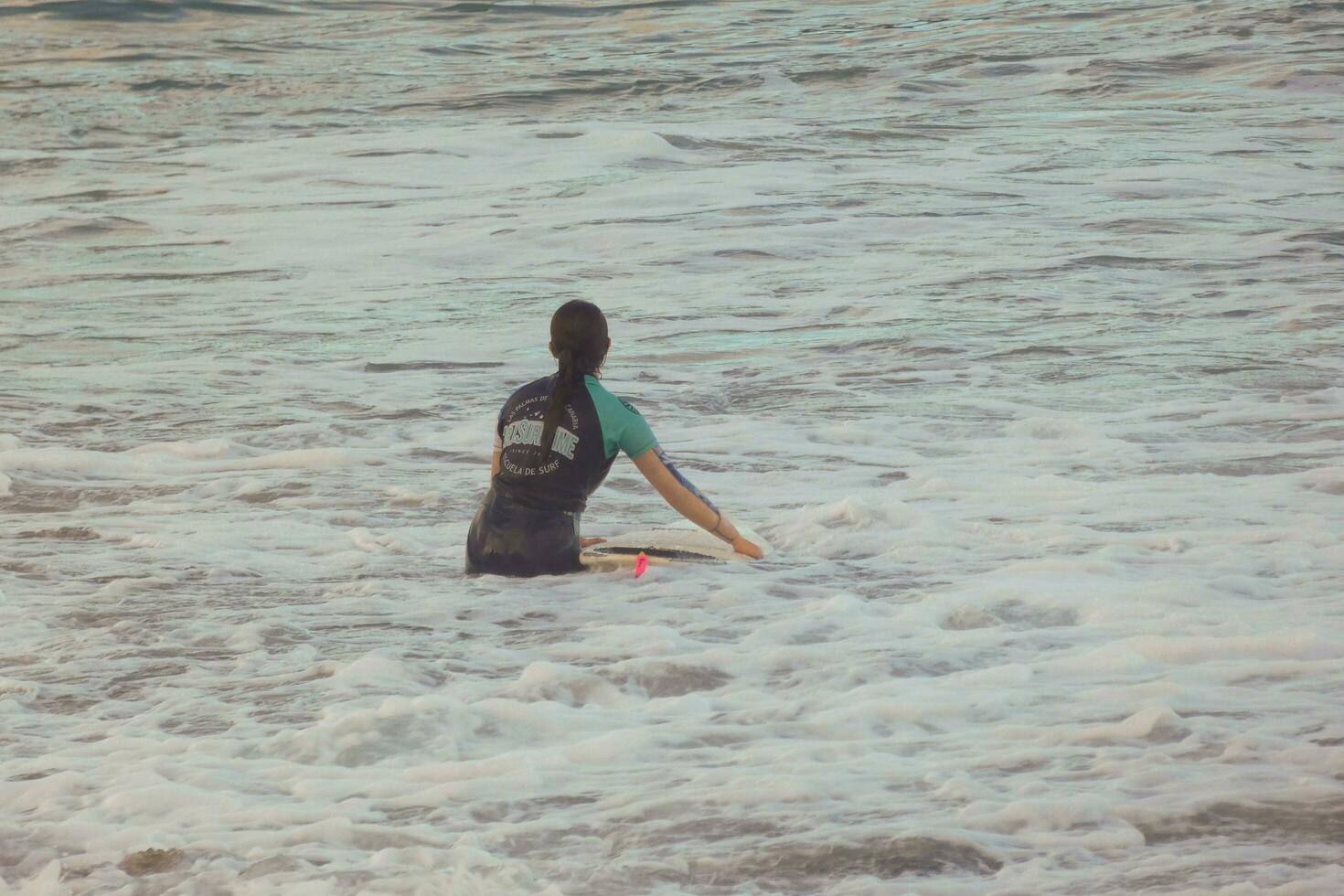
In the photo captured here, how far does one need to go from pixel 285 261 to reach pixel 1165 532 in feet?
31.9

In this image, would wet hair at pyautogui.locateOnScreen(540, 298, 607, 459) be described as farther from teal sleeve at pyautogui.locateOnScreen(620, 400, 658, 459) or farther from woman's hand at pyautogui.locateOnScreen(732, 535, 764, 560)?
woman's hand at pyautogui.locateOnScreen(732, 535, 764, 560)

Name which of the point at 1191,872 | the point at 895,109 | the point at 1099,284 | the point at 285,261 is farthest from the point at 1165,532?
the point at 895,109

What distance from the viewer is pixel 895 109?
22.5 m

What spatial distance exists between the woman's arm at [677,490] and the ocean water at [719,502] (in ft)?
1.09

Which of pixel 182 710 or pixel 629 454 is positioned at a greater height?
pixel 629 454

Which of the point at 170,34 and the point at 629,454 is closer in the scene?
the point at 629,454

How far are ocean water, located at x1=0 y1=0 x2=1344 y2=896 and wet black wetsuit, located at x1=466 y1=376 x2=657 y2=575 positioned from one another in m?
0.15

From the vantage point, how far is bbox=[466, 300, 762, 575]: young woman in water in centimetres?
616

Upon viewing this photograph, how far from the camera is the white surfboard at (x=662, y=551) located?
21.6ft

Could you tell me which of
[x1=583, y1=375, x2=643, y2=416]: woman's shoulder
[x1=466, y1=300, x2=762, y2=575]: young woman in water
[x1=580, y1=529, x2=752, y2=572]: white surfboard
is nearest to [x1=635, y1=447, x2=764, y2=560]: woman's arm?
[x1=466, y1=300, x2=762, y2=575]: young woman in water

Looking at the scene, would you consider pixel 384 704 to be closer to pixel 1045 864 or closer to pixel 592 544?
pixel 592 544

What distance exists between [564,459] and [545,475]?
0.31ft

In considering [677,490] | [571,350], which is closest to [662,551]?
[677,490]

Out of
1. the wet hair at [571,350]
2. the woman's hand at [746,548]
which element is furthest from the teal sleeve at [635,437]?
the woman's hand at [746,548]
